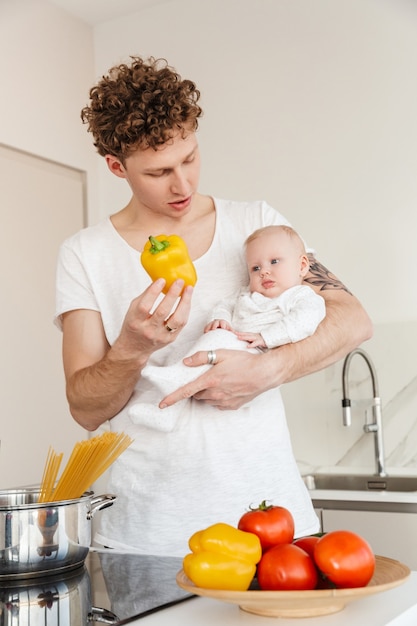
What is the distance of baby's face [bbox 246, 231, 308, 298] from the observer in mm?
1735

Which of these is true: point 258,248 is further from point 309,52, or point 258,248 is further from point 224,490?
point 309,52

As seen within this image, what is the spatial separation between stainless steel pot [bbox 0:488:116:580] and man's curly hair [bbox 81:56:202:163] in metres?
0.73

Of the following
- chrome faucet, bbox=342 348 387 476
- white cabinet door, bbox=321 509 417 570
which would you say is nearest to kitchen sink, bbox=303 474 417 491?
chrome faucet, bbox=342 348 387 476

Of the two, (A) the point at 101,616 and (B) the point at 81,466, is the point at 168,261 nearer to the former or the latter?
(B) the point at 81,466

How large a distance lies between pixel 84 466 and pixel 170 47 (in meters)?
3.08

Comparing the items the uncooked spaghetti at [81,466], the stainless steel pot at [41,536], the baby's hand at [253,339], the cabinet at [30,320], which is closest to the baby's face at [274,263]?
the baby's hand at [253,339]

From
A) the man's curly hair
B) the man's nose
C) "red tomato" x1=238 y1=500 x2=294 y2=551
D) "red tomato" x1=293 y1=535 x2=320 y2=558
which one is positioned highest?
the man's curly hair

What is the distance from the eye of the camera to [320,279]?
1.87m

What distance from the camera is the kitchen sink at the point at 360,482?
315cm

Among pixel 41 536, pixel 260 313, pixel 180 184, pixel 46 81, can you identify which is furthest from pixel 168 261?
pixel 46 81

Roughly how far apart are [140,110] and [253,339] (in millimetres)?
522

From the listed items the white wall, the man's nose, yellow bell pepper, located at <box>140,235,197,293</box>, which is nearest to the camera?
yellow bell pepper, located at <box>140,235,197,293</box>

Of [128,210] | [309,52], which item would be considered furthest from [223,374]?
[309,52]

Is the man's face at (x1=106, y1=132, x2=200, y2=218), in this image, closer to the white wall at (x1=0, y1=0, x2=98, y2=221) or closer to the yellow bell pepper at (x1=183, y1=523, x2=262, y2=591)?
the yellow bell pepper at (x1=183, y1=523, x2=262, y2=591)
